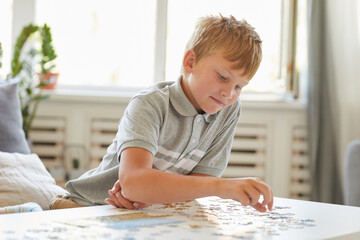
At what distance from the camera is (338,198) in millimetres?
4305

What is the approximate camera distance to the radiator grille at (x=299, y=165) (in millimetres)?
4387

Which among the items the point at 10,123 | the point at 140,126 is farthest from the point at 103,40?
the point at 140,126

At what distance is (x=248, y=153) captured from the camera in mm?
4398

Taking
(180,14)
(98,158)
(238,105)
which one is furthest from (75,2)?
(238,105)

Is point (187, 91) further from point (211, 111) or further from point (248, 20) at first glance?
point (248, 20)

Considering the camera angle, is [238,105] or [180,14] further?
[180,14]

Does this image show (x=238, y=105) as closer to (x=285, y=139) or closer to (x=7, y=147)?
(x=7, y=147)

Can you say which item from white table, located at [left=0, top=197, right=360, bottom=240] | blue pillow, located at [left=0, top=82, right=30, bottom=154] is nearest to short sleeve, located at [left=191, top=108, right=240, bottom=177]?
white table, located at [left=0, top=197, right=360, bottom=240]

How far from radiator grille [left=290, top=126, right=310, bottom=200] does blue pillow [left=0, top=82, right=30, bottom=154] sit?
245 centimetres

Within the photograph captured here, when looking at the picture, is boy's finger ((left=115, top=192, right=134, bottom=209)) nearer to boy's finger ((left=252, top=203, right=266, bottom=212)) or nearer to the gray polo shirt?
the gray polo shirt

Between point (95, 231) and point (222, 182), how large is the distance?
0.34 m

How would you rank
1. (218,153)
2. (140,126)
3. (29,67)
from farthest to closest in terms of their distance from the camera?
(29,67), (218,153), (140,126)

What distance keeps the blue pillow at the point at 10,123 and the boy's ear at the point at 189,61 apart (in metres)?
1.13

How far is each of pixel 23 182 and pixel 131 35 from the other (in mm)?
2556
